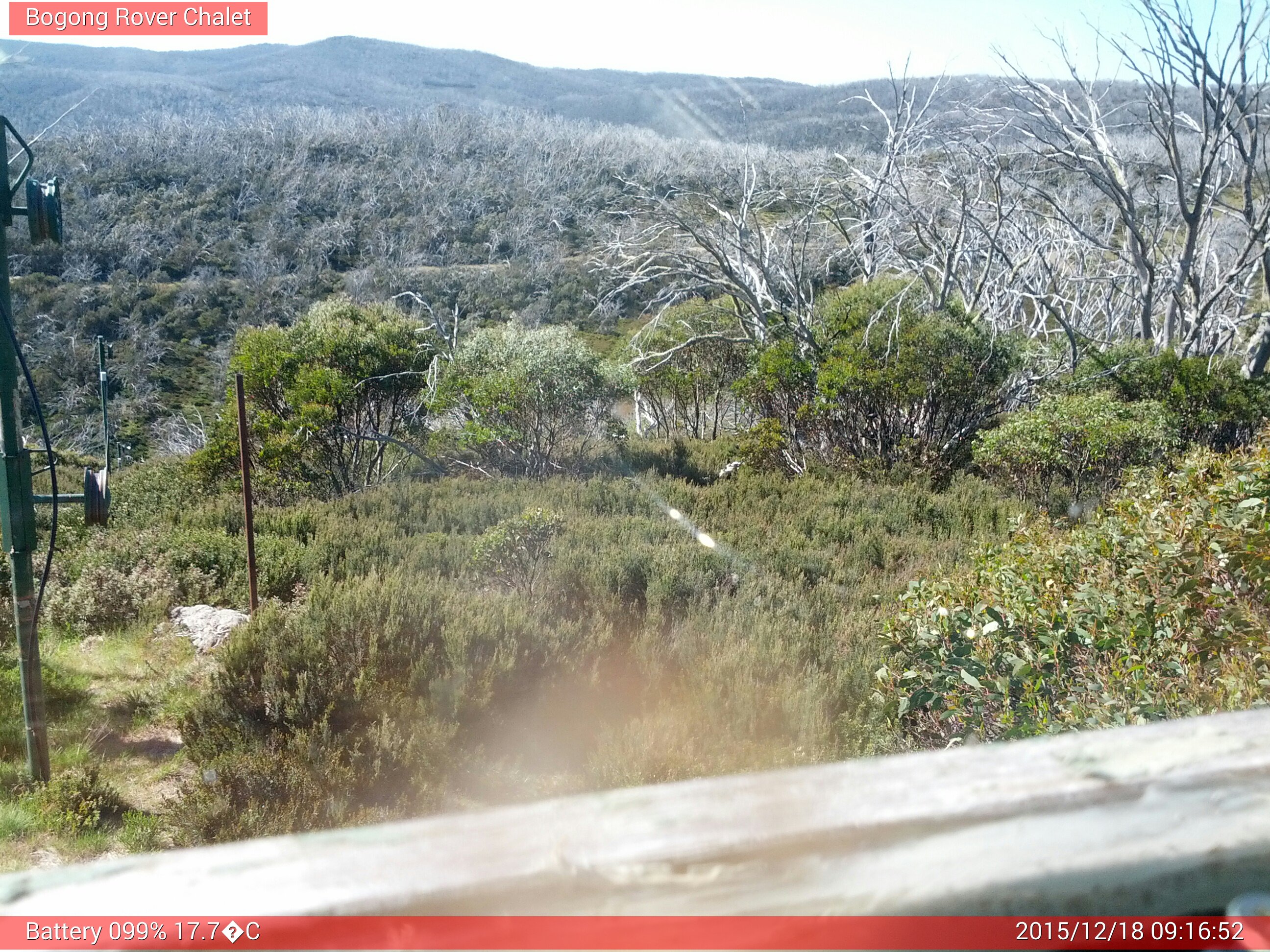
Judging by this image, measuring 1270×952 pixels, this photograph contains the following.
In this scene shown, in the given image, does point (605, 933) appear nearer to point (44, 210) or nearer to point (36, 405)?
point (36, 405)

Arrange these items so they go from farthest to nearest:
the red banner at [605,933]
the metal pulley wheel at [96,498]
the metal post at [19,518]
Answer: the metal pulley wheel at [96,498], the metal post at [19,518], the red banner at [605,933]

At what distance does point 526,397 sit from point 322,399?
7.77 ft

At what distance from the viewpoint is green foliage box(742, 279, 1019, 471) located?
10070 mm

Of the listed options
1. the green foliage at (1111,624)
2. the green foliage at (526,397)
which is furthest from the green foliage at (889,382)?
the green foliage at (1111,624)

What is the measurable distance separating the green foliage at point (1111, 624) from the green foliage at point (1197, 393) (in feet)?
20.3

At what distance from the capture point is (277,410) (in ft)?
35.4

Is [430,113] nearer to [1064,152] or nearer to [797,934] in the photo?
[1064,152]

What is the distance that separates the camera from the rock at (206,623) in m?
5.74

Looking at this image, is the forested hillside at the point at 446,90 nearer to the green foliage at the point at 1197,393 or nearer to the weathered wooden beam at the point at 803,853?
the green foliage at the point at 1197,393

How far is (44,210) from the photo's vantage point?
3.69m

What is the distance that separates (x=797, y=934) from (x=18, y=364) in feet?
13.7

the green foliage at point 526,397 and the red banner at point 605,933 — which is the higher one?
the red banner at point 605,933

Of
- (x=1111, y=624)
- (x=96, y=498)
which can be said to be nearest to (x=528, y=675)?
(x=96, y=498)

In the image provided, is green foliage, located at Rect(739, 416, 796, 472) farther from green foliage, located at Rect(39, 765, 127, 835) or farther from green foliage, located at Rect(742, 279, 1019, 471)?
green foliage, located at Rect(39, 765, 127, 835)
